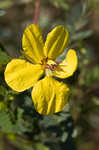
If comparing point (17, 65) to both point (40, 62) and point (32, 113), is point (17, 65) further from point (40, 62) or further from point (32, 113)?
point (32, 113)

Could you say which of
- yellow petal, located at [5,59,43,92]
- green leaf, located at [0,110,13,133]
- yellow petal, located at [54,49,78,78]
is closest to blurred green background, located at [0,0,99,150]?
green leaf, located at [0,110,13,133]

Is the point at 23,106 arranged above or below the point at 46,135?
above

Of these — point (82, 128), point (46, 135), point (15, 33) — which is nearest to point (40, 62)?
point (46, 135)

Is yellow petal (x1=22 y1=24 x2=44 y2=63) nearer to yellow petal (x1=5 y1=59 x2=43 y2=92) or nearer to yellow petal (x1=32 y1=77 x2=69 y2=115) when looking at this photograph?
yellow petal (x1=5 y1=59 x2=43 y2=92)

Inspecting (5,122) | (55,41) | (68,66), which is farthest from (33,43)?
(5,122)

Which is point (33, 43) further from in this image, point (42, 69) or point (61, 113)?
point (61, 113)
